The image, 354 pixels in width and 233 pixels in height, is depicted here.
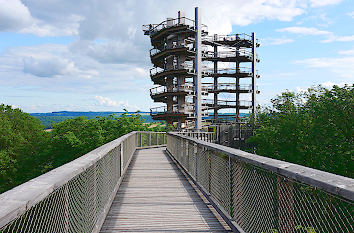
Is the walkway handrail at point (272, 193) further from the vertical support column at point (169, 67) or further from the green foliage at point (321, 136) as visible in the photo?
the vertical support column at point (169, 67)

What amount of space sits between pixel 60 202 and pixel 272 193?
2492 mm

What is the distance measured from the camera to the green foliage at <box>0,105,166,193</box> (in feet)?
165

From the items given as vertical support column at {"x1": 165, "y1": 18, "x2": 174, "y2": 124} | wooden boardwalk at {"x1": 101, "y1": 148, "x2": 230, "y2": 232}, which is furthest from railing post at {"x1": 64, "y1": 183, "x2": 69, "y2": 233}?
vertical support column at {"x1": 165, "y1": 18, "x2": 174, "y2": 124}

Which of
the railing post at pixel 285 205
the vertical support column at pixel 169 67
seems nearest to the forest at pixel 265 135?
the vertical support column at pixel 169 67

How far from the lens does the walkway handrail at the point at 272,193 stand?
9.14 feet

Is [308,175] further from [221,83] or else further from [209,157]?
[221,83]

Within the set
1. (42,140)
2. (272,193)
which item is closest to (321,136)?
(272,193)

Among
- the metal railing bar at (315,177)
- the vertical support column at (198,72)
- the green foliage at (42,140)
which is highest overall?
the vertical support column at (198,72)

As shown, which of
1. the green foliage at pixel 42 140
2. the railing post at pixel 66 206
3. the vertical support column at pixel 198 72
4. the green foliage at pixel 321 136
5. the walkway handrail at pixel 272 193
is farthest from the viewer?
the vertical support column at pixel 198 72

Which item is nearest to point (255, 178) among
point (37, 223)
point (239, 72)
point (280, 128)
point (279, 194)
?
point (279, 194)

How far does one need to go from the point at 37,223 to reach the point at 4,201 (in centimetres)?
65

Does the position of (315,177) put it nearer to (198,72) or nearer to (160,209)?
(160,209)

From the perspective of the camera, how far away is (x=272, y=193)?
12.3ft

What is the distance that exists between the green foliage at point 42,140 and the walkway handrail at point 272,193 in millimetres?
44687
